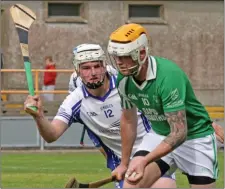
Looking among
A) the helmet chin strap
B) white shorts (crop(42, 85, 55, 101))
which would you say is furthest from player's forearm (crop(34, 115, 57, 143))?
white shorts (crop(42, 85, 55, 101))

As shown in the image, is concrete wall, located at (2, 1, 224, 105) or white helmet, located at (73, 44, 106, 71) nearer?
white helmet, located at (73, 44, 106, 71)

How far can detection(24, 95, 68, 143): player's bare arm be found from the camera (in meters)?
8.46

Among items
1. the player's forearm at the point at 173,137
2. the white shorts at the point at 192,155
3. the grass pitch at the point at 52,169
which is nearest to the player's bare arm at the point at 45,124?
the white shorts at the point at 192,155

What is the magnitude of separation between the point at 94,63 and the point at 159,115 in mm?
1377

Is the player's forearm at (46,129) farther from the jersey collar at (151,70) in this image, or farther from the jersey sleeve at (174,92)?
the jersey sleeve at (174,92)

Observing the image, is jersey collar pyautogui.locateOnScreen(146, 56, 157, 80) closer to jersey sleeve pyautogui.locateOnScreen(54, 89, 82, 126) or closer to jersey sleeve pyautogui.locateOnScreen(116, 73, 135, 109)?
jersey sleeve pyautogui.locateOnScreen(116, 73, 135, 109)

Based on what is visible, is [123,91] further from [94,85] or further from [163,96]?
[94,85]

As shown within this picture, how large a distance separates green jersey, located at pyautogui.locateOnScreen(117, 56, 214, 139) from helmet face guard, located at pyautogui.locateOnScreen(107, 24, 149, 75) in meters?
0.17

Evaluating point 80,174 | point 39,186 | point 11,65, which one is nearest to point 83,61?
point 39,186

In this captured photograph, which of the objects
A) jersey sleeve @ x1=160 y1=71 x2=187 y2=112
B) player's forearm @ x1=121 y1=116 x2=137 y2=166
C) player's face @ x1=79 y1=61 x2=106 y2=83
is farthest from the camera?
player's face @ x1=79 y1=61 x2=106 y2=83

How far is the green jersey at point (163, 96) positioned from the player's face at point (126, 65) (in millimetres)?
187

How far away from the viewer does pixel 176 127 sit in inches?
326

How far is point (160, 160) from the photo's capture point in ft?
28.7

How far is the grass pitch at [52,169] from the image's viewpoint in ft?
49.1
